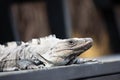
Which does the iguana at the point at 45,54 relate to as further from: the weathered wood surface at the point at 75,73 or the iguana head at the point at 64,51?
the weathered wood surface at the point at 75,73

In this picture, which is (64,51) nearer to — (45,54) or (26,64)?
(45,54)

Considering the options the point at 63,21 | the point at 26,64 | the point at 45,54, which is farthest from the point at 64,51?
the point at 63,21

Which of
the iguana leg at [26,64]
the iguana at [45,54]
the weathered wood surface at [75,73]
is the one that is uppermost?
the iguana at [45,54]

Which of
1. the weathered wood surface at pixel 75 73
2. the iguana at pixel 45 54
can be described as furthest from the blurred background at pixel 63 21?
the weathered wood surface at pixel 75 73

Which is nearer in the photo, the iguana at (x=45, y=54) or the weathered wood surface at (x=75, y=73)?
the weathered wood surface at (x=75, y=73)

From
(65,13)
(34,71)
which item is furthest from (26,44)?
(65,13)

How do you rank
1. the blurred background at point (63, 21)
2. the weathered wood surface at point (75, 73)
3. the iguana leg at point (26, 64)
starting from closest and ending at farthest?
the weathered wood surface at point (75, 73), the iguana leg at point (26, 64), the blurred background at point (63, 21)

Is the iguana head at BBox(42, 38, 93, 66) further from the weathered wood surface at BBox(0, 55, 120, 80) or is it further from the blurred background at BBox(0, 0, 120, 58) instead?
the blurred background at BBox(0, 0, 120, 58)
